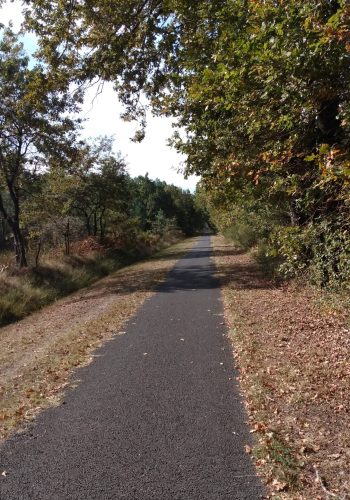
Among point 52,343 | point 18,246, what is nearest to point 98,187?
point 18,246

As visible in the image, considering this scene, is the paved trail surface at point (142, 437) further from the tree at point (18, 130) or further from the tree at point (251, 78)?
the tree at point (18, 130)

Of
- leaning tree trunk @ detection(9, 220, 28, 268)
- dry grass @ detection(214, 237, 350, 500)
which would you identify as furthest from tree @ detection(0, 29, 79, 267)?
dry grass @ detection(214, 237, 350, 500)

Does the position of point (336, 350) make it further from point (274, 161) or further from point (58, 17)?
point (58, 17)

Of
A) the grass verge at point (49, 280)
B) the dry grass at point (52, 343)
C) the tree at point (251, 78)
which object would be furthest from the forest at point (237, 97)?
the dry grass at point (52, 343)

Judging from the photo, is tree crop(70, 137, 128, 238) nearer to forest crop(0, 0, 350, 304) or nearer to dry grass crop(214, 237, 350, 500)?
forest crop(0, 0, 350, 304)

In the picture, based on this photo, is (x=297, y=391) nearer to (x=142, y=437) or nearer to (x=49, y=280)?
(x=142, y=437)

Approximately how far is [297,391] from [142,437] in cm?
219

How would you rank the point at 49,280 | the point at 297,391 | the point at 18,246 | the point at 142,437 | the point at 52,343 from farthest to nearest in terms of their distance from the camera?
the point at 18,246, the point at 49,280, the point at 52,343, the point at 297,391, the point at 142,437

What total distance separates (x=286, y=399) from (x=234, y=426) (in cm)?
99

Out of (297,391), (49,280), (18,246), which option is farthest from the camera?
(18,246)

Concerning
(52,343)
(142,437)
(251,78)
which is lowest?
(142,437)

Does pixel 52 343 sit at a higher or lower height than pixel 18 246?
lower

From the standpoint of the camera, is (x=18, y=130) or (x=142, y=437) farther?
(x=18, y=130)

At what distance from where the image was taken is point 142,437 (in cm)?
480
